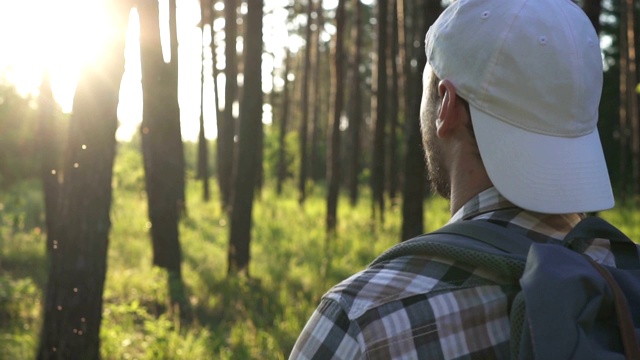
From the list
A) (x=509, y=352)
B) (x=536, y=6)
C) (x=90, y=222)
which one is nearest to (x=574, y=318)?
(x=509, y=352)

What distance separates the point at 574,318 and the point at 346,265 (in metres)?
11.6

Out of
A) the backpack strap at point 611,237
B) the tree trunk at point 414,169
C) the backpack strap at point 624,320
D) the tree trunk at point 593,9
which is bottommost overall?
the tree trunk at point 414,169

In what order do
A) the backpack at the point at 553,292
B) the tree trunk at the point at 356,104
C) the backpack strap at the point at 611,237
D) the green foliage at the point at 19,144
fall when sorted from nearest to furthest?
1. the backpack at the point at 553,292
2. the backpack strap at the point at 611,237
3. the tree trunk at the point at 356,104
4. the green foliage at the point at 19,144

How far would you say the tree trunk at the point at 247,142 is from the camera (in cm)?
1191

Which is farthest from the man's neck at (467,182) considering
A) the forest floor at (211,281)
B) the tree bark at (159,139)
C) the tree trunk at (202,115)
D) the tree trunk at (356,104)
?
the tree trunk at (202,115)

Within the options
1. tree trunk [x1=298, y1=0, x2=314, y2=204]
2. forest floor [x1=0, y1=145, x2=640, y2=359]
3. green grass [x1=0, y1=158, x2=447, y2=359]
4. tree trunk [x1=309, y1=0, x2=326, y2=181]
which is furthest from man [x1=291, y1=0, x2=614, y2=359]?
tree trunk [x1=309, y1=0, x2=326, y2=181]

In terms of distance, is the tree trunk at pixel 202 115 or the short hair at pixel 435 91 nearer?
the short hair at pixel 435 91

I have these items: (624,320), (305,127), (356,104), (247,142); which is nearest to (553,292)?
(624,320)

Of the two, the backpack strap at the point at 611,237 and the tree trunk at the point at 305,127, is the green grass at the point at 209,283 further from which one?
the backpack strap at the point at 611,237

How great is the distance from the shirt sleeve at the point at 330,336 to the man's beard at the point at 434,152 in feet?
1.32

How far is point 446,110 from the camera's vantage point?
1.53 metres

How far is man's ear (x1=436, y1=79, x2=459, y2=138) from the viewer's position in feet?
4.98

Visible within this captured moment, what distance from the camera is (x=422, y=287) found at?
1.33m

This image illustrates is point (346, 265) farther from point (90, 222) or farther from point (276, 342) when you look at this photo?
point (90, 222)
